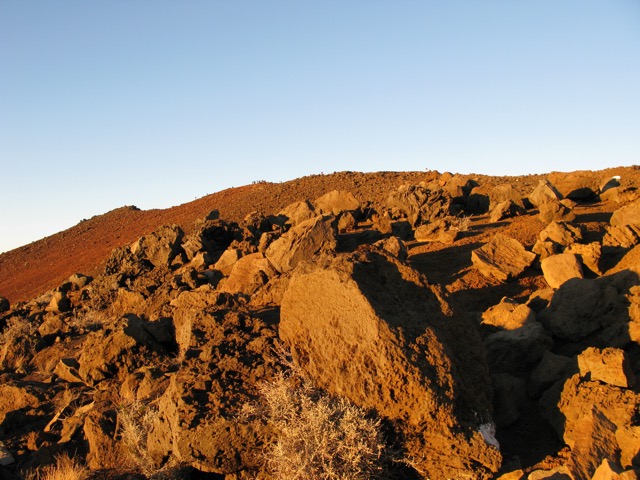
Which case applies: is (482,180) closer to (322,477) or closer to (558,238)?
(558,238)

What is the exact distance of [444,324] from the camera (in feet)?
16.7

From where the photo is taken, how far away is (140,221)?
107 ft

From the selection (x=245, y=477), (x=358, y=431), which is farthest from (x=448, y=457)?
(x=245, y=477)

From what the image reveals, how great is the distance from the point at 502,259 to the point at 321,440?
17.9ft

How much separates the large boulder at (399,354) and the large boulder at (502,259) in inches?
144

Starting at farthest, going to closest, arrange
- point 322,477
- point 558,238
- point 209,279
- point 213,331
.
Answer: point 209,279, point 558,238, point 213,331, point 322,477

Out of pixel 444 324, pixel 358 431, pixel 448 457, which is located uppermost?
pixel 444 324

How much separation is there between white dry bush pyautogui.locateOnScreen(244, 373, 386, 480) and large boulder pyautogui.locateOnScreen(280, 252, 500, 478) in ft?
0.64

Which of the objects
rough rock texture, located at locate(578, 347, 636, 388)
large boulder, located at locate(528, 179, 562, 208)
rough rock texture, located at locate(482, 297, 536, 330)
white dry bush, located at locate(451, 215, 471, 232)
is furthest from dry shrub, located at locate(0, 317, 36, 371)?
large boulder, located at locate(528, 179, 562, 208)

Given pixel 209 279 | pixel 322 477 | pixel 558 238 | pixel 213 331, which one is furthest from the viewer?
pixel 209 279

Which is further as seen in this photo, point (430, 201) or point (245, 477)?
point (430, 201)

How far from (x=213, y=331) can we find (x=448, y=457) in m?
2.60

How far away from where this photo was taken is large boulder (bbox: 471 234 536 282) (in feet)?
28.5

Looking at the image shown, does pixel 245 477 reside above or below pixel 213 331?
below
